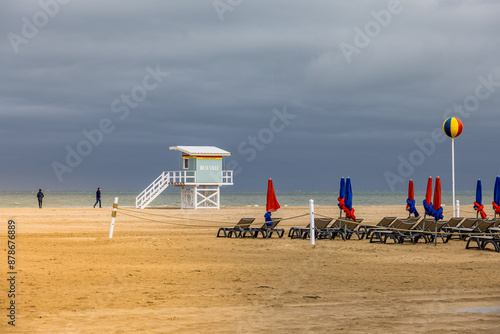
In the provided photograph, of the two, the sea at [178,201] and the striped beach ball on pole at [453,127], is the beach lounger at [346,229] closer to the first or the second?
the striped beach ball on pole at [453,127]

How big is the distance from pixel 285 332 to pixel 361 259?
7.56m

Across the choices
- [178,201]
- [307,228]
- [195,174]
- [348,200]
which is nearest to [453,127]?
[348,200]

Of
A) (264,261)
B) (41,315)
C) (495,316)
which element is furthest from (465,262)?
(41,315)

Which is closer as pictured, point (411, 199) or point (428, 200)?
point (428, 200)

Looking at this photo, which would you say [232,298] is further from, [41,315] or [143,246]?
[143,246]

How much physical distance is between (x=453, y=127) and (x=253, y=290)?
16192 mm

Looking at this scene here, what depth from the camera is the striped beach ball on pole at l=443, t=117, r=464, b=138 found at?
75.8 ft

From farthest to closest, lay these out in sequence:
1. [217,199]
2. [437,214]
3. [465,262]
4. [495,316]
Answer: [217,199] < [437,214] < [465,262] < [495,316]

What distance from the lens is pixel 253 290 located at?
9.35 meters

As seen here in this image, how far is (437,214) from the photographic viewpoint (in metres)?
18.0

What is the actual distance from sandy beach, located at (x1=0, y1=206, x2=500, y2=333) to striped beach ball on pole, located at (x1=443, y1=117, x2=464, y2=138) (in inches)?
318

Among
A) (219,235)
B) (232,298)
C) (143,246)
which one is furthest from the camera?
(219,235)

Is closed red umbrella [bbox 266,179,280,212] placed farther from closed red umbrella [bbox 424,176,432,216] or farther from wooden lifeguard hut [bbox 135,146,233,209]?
wooden lifeguard hut [bbox 135,146,233,209]

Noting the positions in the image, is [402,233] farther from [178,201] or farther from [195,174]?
[178,201]
